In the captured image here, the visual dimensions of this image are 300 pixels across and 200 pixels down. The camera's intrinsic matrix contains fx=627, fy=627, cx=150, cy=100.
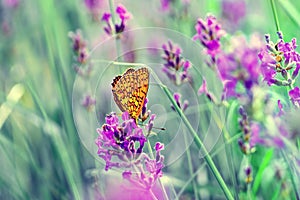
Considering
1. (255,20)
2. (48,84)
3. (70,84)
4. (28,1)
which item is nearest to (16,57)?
(48,84)

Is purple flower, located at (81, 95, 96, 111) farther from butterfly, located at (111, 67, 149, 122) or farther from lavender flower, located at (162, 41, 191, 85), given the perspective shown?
butterfly, located at (111, 67, 149, 122)

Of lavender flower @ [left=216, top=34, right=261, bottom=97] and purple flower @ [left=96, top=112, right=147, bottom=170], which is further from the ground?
lavender flower @ [left=216, top=34, right=261, bottom=97]

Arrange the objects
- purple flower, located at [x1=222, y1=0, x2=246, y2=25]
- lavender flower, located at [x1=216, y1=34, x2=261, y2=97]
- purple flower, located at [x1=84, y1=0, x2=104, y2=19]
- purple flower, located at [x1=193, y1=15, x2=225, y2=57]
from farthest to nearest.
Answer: purple flower, located at [x1=222, y1=0, x2=246, y2=25]
purple flower, located at [x1=84, y1=0, x2=104, y2=19]
purple flower, located at [x1=193, y1=15, x2=225, y2=57]
lavender flower, located at [x1=216, y1=34, x2=261, y2=97]

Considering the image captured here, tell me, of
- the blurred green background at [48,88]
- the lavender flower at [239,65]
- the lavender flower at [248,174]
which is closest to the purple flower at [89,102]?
the blurred green background at [48,88]

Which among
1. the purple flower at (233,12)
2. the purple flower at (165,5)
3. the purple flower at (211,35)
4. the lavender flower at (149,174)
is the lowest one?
the lavender flower at (149,174)

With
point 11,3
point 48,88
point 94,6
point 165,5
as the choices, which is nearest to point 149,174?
point 165,5

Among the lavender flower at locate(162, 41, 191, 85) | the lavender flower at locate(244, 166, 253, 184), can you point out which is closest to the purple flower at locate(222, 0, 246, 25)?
the lavender flower at locate(162, 41, 191, 85)

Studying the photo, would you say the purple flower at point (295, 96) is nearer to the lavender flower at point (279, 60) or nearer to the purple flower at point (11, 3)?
the lavender flower at point (279, 60)
